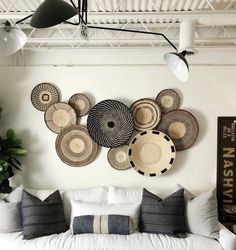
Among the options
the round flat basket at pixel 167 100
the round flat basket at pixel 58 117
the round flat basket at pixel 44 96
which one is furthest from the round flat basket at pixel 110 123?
the round flat basket at pixel 44 96

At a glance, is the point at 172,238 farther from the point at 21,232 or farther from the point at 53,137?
the point at 53,137

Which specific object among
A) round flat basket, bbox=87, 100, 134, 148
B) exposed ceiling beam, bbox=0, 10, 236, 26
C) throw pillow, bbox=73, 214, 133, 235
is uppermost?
exposed ceiling beam, bbox=0, 10, 236, 26

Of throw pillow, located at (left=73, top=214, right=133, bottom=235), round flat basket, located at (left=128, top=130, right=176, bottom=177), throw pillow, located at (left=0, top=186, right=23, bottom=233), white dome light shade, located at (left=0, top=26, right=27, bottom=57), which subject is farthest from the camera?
round flat basket, located at (left=128, top=130, right=176, bottom=177)

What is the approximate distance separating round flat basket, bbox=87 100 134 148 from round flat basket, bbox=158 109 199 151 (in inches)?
18.3

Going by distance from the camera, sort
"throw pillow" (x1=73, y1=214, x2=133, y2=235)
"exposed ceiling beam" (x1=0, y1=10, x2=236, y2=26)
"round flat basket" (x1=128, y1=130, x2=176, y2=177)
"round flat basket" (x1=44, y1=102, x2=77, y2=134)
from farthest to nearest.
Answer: "round flat basket" (x1=44, y1=102, x2=77, y2=134) < "round flat basket" (x1=128, y1=130, x2=176, y2=177) < "throw pillow" (x1=73, y1=214, x2=133, y2=235) < "exposed ceiling beam" (x1=0, y1=10, x2=236, y2=26)

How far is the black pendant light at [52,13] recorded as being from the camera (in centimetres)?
161

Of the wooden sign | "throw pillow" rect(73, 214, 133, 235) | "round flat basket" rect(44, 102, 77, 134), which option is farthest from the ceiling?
"throw pillow" rect(73, 214, 133, 235)

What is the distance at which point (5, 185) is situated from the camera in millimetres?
3865

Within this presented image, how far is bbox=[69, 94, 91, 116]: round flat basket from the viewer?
4207 millimetres

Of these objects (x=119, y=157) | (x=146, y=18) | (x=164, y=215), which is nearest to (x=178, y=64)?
(x=146, y=18)

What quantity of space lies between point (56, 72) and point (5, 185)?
1.57 meters

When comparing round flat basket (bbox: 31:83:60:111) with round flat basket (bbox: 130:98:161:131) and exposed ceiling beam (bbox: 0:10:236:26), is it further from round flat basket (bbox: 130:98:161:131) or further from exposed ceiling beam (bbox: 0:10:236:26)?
exposed ceiling beam (bbox: 0:10:236:26)

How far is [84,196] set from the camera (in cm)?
393

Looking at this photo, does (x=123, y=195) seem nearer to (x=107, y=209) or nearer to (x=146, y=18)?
(x=107, y=209)
